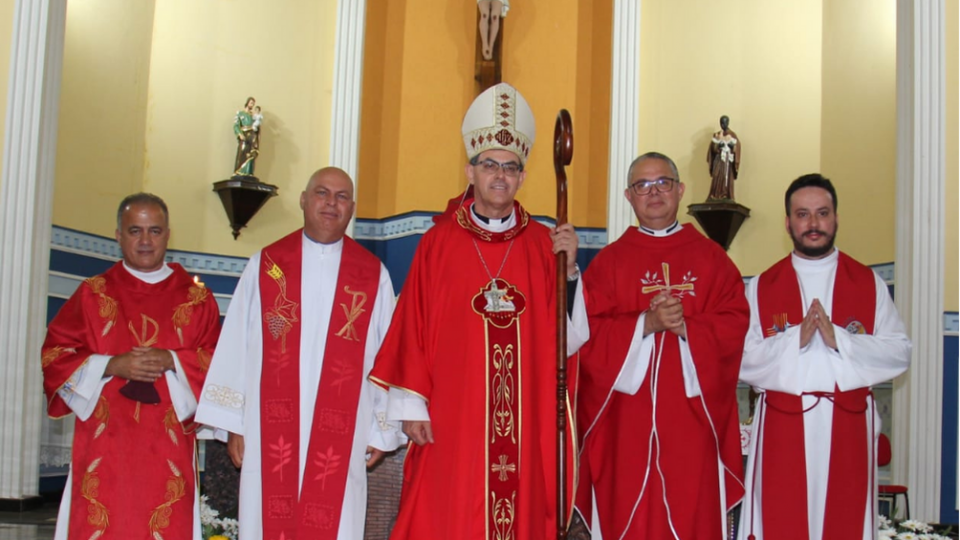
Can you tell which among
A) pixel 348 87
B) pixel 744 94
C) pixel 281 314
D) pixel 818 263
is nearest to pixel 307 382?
pixel 281 314

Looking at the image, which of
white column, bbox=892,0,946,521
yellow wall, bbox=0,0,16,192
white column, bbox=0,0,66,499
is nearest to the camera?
white column, bbox=892,0,946,521

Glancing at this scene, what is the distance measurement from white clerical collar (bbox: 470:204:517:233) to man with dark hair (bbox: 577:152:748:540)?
0.52 meters

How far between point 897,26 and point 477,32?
11.2 ft

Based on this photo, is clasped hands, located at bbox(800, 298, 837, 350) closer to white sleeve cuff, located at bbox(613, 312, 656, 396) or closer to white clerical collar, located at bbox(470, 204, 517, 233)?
white sleeve cuff, located at bbox(613, 312, 656, 396)

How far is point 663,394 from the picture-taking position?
401 cm

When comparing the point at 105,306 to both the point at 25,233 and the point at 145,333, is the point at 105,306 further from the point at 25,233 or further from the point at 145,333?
the point at 25,233

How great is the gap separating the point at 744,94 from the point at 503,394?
221 inches

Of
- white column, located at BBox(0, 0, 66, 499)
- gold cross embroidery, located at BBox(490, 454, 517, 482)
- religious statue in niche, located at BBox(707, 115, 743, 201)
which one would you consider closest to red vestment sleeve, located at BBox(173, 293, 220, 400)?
gold cross embroidery, located at BBox(490, 454, 517, 482)

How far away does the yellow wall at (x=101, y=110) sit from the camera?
25.5 ft

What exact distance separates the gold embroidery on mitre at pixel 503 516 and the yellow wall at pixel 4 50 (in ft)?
15.8

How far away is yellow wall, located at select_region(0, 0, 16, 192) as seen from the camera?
22.4ft

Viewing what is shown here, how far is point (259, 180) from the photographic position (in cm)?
845

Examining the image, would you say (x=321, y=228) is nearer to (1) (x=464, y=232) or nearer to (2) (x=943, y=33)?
(1) (x=464, y=232)

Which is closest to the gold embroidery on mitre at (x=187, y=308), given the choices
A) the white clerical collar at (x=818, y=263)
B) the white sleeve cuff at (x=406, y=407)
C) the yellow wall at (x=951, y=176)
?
the white sleeve cuff at (x=406, y=407)
